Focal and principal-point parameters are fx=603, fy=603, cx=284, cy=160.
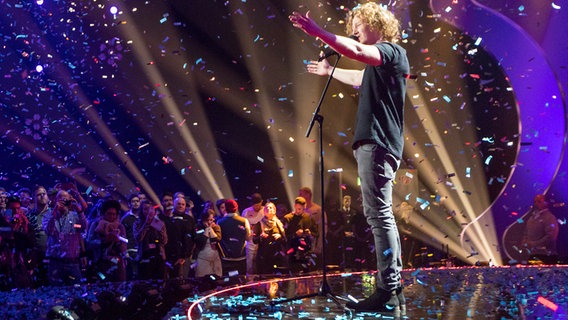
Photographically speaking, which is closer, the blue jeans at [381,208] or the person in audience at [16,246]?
the blue jeans at [381,208]

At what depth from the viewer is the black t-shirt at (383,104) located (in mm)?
3383

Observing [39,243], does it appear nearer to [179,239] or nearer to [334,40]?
[179,239]

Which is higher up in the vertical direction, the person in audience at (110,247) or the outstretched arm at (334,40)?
the outstretched arm at (334,40)

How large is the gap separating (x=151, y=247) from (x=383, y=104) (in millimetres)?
4040

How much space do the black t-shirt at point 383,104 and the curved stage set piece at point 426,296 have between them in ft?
3.09

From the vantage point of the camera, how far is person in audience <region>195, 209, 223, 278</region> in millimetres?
6980

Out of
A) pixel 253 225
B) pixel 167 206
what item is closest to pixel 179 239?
pixel 167 206

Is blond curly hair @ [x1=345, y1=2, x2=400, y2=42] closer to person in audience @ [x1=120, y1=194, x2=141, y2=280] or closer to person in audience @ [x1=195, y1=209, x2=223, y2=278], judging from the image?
person in audience @ [x1=195, y1=209, x2=223, y2=278]

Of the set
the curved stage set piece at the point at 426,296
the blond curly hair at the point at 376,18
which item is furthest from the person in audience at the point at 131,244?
the blond curly hair at the point at 376,18

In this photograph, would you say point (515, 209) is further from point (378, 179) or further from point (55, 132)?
point (55, 132)

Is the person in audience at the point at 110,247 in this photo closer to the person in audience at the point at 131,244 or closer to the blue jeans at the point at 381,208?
the person in audience at the point at 131,244

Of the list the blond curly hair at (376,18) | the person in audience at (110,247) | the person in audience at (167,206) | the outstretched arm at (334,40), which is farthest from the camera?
the person in audience at (167,206)

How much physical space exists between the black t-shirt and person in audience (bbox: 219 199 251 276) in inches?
162

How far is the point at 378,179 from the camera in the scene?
339 cm
